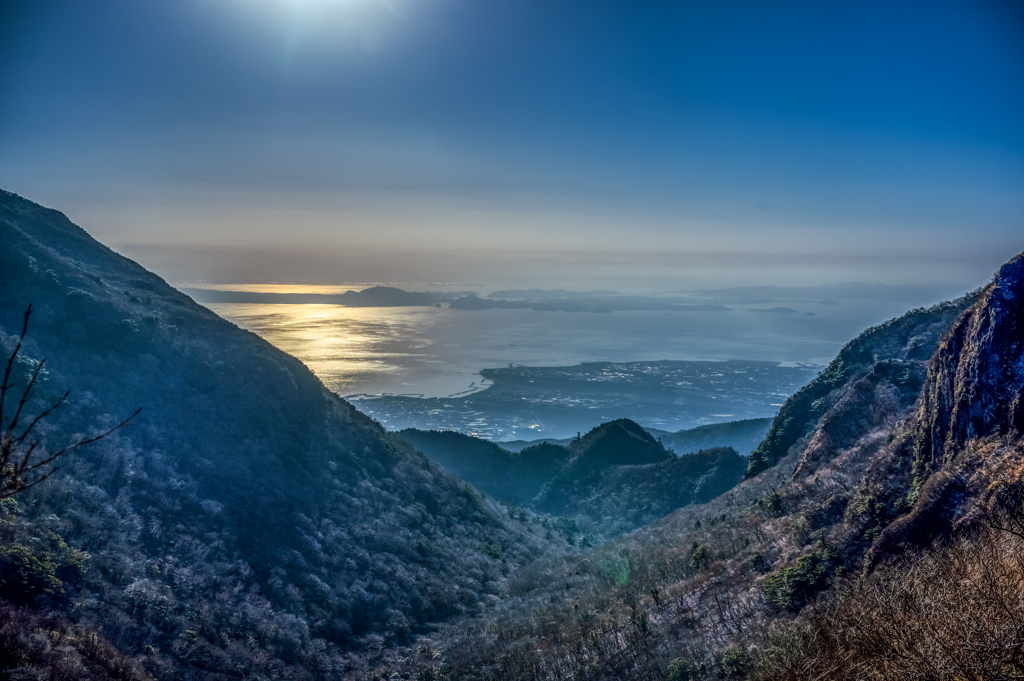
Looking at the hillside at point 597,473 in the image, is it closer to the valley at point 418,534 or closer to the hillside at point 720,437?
the valley at point 418,534

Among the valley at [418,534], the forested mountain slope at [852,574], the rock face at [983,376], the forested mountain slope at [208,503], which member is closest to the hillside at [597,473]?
the valley at [418,534]

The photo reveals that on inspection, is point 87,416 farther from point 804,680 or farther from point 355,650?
point 804,680

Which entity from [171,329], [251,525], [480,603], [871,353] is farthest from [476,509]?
[871,353]

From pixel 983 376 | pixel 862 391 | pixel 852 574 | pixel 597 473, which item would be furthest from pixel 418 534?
pixel 597 473

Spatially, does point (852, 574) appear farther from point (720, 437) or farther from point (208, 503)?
point (720, 437)

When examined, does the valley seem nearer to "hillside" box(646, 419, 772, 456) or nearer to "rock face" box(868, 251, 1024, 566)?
"rock face" box(868, 251, 1024, 566)
